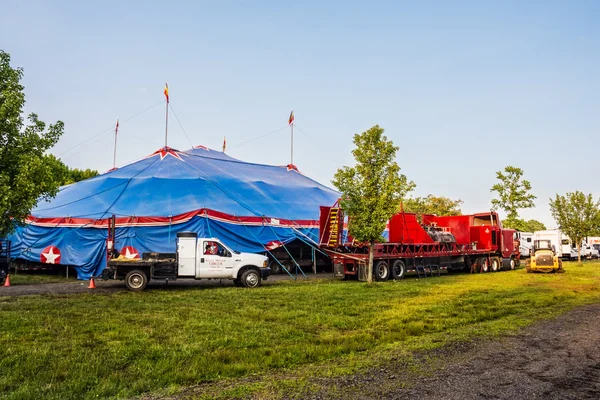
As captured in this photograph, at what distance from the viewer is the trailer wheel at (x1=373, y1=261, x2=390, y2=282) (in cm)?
2300

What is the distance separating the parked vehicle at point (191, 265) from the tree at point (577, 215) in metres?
29.3

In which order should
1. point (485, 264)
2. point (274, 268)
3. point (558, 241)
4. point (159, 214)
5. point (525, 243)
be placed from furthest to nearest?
1. point (525, 243)
2. point (558, 241)
3. point (485, 264)
4. point (274, 268)
5. point (159, 214)

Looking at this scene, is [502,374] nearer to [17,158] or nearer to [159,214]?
[17,158]

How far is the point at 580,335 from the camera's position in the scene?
9.92 meters

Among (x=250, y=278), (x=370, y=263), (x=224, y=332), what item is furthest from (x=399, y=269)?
(x=224, y=332)

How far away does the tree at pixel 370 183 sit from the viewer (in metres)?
21.1

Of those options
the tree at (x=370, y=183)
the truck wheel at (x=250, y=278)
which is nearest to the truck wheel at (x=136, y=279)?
the truck wheel at (x=250, y=278)

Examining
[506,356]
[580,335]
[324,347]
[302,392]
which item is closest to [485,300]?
[580,335]

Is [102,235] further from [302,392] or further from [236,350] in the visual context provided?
[302,392]

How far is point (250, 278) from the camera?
19203 mm

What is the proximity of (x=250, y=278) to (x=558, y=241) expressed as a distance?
33368 mm

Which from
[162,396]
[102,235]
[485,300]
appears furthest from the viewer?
[102,235]

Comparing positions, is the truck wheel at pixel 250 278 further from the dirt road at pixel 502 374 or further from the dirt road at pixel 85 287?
the dirt road at pixel 502 374

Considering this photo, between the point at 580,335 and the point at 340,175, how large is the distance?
1275 cm
